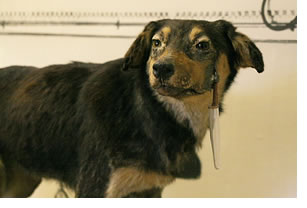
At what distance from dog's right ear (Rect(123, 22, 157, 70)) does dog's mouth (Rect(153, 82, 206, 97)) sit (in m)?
0.16

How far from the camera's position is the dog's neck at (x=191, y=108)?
4.28 feet

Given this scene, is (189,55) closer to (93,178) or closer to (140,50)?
(140,50)

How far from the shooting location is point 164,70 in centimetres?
118

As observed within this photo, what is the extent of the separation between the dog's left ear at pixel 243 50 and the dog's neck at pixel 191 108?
0.17m

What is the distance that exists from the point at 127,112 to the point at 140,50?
0.23 m

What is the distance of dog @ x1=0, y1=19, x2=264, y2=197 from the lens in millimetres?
1263

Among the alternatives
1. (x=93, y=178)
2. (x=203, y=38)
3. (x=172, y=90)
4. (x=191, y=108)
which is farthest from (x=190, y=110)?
(x=93, y=178)

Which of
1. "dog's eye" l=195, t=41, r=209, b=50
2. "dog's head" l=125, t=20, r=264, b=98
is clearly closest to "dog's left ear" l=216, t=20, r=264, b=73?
"dog's head" l=125, t=20, r=264, b=98

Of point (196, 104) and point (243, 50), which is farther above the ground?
point (243, 50)

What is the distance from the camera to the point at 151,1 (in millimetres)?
1444

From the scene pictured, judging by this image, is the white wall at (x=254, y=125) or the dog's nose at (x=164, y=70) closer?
the dog's nose at (x=164, y=70)

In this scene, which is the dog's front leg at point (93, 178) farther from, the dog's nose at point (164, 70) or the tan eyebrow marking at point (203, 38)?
the tan eyebrow marking at point (203, 38)

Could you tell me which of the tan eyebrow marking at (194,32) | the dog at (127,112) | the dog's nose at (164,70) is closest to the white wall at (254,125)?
the dog at (127,112)

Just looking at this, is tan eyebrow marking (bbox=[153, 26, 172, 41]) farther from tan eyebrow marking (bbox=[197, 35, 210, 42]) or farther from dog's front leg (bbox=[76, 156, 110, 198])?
dog's front leg (bbox=[76, 156, 110, 198])
